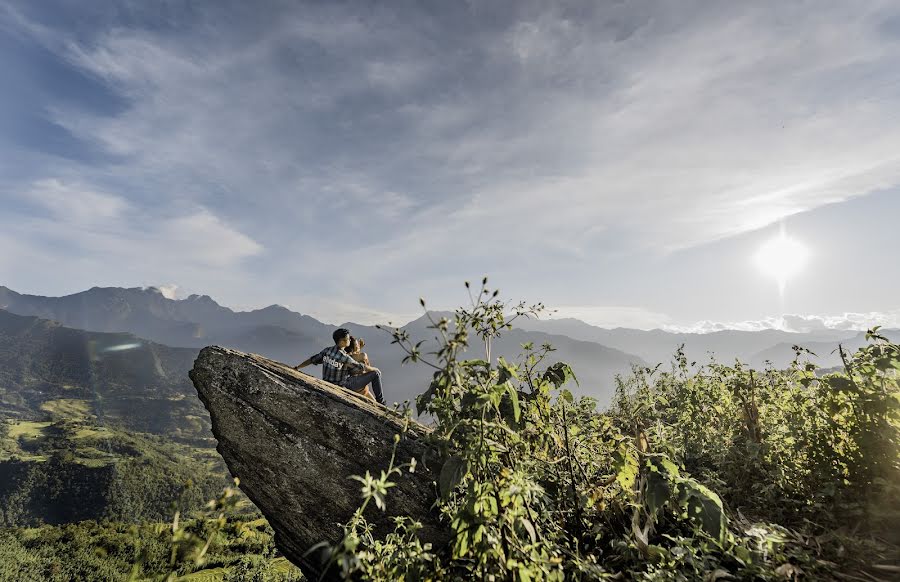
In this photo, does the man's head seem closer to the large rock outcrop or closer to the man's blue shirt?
the man's blue shirt

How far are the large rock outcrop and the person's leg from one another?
248 cm

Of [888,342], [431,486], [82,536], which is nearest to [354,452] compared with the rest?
[431,486]

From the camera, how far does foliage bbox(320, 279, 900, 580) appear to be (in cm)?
466

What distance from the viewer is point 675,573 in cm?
482

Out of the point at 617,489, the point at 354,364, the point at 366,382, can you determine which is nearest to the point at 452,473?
the point at 617,489

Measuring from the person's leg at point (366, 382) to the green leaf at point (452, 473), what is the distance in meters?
7.95

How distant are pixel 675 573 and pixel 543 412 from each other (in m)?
2.33

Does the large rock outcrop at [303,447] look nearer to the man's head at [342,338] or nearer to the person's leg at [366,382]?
the person's leg at [366,382]

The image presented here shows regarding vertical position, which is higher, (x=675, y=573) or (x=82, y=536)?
(x=675, y=573)

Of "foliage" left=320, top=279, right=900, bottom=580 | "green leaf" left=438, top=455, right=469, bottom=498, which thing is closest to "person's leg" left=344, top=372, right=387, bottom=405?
"foliage" left=320, top=279, right=900, bottom=580

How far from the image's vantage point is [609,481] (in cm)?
592

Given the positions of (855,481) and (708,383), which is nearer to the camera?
(855,481)

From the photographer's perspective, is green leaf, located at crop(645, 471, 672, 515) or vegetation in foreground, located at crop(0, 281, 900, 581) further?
green leaf, located at crop(645, 471, 672, 515)

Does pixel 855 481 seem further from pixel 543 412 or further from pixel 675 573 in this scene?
pixel 543 412
